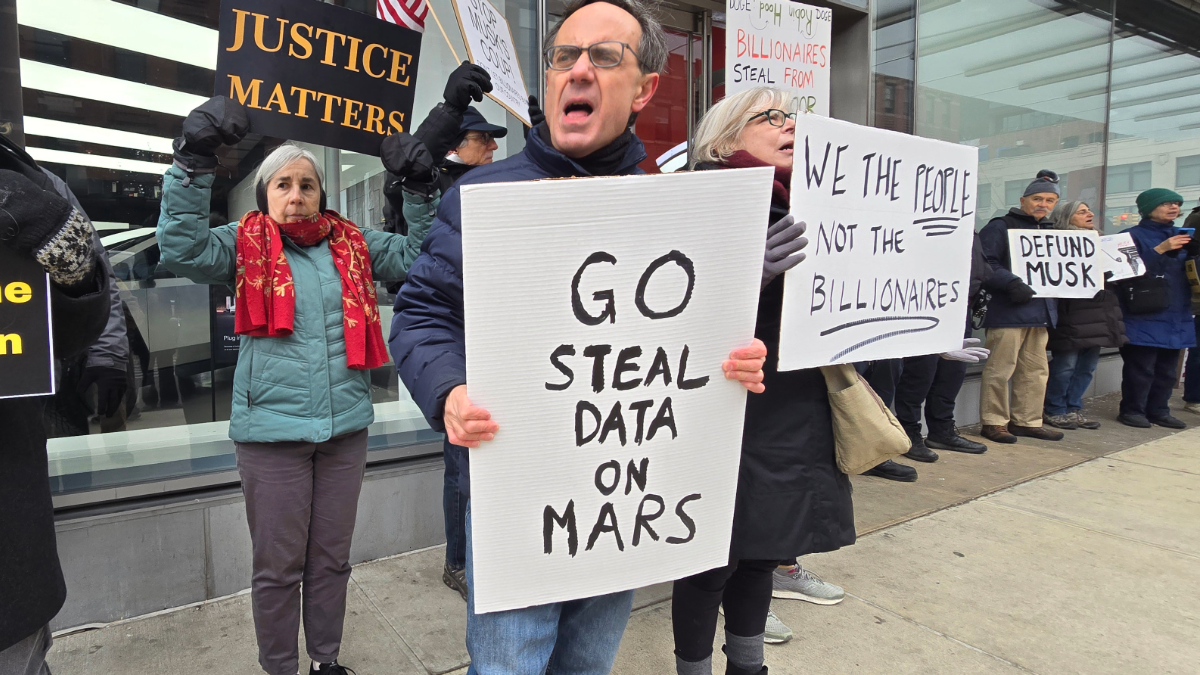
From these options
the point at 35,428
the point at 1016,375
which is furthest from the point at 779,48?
the point at 1016,375

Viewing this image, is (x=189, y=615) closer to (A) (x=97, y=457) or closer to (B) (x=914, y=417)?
(A) (x=97, y=457)

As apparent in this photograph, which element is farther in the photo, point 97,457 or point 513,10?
point 513,10

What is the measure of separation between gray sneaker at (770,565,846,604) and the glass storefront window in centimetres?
248

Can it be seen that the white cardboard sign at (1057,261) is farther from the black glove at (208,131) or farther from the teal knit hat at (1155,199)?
the black glove at (208,131)

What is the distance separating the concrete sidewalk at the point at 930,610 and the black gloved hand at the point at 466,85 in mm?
→ 2014

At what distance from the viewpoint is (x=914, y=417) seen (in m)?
5.59

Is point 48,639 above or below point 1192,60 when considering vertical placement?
below

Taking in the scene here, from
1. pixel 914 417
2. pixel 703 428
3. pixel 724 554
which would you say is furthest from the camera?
pixel 914 417

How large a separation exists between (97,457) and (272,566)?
4.47ft

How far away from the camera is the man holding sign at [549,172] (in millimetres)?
1411

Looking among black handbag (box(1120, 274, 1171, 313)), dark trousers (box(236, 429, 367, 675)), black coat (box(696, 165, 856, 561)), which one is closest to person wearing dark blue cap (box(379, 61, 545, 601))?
dark trousers (box(236, 429, 367, 675))

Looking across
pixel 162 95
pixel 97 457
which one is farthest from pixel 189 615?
pixel 162 95

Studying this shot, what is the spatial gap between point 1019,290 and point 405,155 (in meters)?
5.03

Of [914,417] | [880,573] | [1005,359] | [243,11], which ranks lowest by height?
[880,573]
